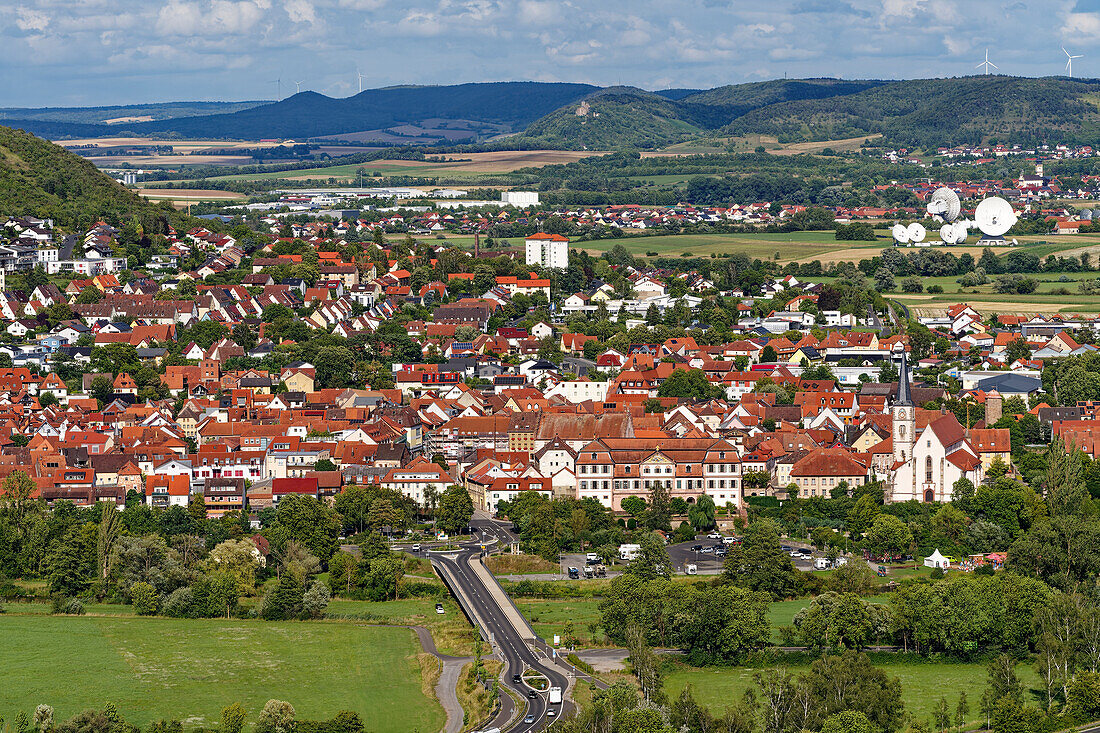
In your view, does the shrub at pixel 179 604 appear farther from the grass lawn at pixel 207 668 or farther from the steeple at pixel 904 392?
the steeple at pixel 904 392

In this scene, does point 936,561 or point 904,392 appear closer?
point 936,561

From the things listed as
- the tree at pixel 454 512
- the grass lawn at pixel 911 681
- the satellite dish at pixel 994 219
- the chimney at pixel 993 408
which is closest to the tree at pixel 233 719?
the grass lawn at pixel 911 681

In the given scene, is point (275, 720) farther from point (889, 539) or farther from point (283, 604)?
point (889, 539)

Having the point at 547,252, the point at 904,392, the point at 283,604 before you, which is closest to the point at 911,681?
the point at 283,604

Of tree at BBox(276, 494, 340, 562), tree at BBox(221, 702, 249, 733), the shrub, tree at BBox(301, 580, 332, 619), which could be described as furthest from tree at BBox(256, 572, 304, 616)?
tree at BBox(221, 702, 249, 733)

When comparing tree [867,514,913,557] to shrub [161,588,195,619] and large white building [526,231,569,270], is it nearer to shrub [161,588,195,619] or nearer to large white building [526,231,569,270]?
shrub [161,588,195,619]

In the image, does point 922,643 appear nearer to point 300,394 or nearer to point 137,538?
point 137,538
